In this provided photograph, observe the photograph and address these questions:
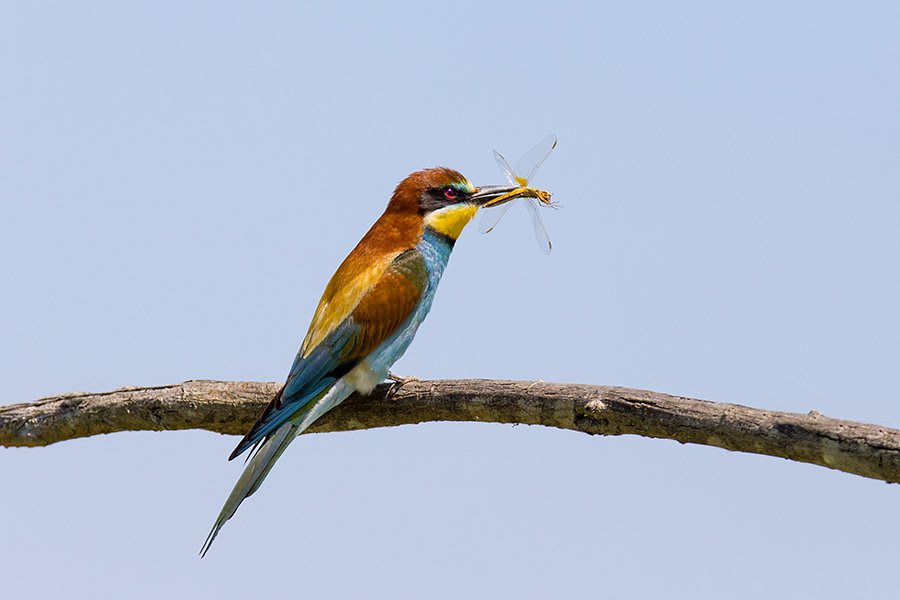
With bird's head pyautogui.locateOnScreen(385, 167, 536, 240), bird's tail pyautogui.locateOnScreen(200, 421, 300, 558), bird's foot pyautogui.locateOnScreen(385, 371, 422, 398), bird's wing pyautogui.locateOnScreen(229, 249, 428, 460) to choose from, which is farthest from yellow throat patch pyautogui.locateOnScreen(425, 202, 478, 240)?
bird's tail pyautogui.locateOnScreen(200, 421, 300, 558)

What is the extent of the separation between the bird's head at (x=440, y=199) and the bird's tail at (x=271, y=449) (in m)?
0.80

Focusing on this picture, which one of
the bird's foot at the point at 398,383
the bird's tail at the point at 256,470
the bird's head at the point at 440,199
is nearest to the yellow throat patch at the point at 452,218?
the bird's head at the point at 440,199

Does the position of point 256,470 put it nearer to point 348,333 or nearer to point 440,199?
point 348,333

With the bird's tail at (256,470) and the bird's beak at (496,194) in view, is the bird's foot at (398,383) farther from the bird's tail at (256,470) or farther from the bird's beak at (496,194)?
the bird's beak at (496,194)

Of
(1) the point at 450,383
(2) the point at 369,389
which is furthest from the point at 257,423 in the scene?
(1) the point at 450,383

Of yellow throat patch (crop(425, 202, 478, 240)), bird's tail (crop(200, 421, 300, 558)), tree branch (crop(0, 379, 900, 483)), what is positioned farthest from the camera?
yellow throat patch (crop(425, 202, 478, 240))

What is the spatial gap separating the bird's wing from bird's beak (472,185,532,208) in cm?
45

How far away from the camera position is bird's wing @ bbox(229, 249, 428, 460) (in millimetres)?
3275

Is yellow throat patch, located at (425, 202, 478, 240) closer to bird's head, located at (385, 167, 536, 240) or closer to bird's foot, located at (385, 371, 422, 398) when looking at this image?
bird's head, located at (385, 167, 536, 240)

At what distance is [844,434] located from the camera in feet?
8.22

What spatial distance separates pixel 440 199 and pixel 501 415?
113 cm

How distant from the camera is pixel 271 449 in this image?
3271mm

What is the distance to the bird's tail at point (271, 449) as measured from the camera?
10.4 feet

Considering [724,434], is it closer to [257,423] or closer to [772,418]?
[772,418]
